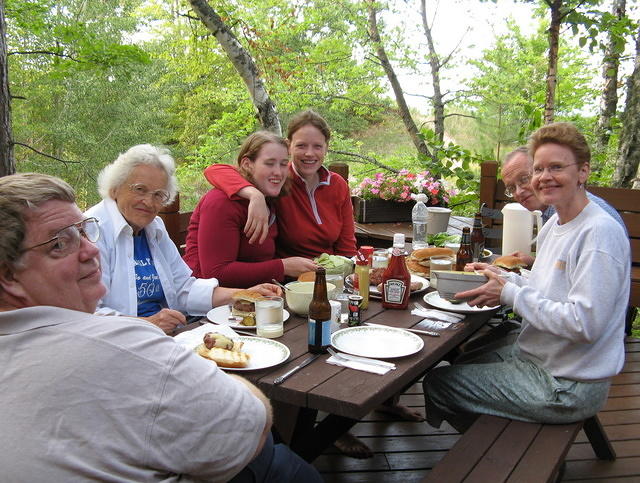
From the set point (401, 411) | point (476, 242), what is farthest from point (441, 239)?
point (401, 411)

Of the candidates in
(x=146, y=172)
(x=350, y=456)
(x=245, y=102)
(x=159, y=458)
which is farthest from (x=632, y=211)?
(x=245, y=102)

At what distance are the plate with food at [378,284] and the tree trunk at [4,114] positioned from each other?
9.78 feet

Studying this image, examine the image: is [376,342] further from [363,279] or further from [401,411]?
[401,411]

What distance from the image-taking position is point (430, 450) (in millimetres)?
2582

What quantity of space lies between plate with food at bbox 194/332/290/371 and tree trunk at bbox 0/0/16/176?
10.2ft

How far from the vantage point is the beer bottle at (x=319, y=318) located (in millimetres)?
1751

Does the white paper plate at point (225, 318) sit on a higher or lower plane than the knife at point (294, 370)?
higher

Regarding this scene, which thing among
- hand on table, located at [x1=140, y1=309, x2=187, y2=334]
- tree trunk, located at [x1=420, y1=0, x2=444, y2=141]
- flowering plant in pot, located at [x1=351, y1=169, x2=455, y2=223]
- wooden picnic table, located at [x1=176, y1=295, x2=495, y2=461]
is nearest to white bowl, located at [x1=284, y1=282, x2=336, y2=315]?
wooden picnic table, located at [x1=176, y1=295, x2=495, y2=461]

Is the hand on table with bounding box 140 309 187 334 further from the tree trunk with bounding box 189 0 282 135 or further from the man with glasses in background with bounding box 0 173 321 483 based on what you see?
the tree trunk with bounding box 189 0 282 135

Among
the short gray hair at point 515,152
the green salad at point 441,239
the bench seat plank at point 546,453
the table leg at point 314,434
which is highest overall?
the short gray hair at point 515,152

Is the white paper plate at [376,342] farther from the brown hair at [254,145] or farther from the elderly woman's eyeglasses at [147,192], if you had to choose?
the brown hair at [254,145]

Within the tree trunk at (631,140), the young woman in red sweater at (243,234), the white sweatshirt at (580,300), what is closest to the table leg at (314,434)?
the white sweatshirt at (580,300)

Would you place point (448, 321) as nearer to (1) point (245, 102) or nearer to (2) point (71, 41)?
(2) point (71, 41)

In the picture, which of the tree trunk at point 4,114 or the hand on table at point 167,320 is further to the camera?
the tree trunk at point 4,114
